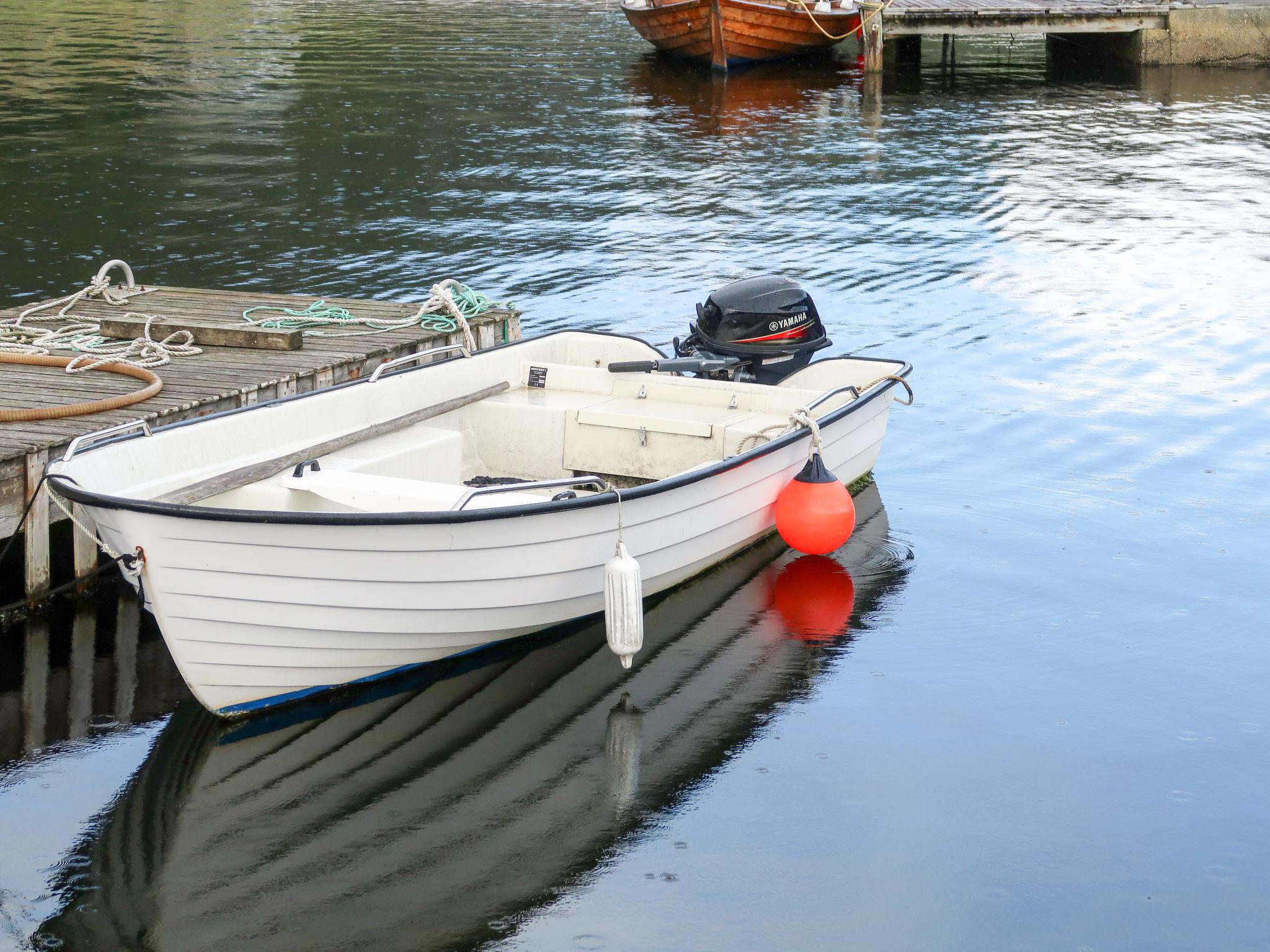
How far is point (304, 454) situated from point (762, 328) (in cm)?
292

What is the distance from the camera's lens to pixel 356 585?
5.53m

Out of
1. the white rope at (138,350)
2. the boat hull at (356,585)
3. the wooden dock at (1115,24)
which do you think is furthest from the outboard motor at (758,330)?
the wooden dock at (1115,24)

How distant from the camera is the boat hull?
17.2 ft

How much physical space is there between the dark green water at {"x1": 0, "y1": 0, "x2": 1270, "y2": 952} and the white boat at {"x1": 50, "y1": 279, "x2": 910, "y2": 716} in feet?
1.05

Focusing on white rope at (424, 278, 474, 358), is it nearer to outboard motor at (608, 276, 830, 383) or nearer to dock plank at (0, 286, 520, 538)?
dock plank at (0, 286, 520, 538)

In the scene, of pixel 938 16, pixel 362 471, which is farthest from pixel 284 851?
pixel 938 16

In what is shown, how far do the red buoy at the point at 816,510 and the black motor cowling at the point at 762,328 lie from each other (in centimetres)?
130

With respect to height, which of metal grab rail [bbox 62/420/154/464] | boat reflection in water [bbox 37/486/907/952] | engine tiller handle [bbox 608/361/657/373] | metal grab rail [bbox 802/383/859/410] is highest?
engine tiller handle [bbox 608/361/657/373]

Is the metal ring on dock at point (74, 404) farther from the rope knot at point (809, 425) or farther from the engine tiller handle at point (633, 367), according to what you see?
the rope knot at point (809, 425)

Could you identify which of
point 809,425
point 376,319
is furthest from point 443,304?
point 809,425

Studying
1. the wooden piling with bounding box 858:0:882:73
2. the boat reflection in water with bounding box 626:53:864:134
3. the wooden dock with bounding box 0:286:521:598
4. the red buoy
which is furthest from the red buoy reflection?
the wooden piling with bounding box 858:0:882:73

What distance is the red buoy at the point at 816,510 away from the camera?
7.12 m

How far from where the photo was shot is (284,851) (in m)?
4.92

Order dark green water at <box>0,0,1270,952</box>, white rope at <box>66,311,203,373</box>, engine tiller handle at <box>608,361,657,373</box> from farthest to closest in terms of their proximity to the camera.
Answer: engine tiller handle at <box>608,361,657,373</box> < white rope at <box>66,311,203,373</box> < dark green water at <box>0,0,1270,952</box>
